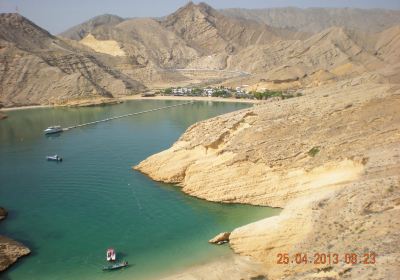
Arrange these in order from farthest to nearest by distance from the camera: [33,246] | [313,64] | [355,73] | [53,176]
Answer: [313,64], [355,73], [53,176], [33,246]

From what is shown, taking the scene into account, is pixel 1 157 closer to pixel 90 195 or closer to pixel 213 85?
pixel 90 195

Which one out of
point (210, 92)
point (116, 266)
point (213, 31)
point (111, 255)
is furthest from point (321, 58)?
point (116, 266)

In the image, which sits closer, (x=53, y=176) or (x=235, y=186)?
(x=235, y=186)

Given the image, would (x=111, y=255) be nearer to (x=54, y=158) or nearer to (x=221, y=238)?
(x=221, y=238)

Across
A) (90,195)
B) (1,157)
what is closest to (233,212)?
(90,195)

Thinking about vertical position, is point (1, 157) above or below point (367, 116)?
below

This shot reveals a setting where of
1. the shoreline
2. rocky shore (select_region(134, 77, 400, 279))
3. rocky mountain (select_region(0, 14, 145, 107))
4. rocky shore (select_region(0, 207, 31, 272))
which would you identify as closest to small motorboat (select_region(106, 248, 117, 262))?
rocky shore (select_region(0, 207, 31, 272))
